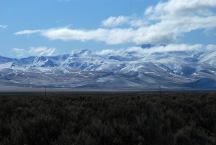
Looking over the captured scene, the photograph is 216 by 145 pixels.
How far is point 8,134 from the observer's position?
12477 mm

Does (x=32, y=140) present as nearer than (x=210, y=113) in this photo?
Answer: Yes

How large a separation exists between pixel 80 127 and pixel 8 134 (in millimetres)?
2091

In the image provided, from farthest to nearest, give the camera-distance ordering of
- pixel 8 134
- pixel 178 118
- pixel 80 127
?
pixel 178 118 → pixel 80 127 → pixel 8 134

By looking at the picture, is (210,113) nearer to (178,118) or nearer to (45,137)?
(178,118)

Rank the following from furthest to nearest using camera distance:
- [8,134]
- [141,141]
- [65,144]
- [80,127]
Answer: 1. [80,127]
2. [8,134]
3. [141,141]
4. [65,144]

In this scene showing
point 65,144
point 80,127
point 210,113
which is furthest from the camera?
point 210,113

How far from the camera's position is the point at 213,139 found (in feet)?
40.1

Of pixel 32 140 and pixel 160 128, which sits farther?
pixel 160 128

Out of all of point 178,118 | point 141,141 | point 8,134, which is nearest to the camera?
point 141,141

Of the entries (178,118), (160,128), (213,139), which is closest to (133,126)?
(160,128)

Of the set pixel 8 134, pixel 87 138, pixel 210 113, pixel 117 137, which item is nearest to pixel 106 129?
pixel 117 137

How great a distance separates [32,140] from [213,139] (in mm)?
4715

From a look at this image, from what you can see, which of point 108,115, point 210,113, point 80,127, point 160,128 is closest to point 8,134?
point 80,127

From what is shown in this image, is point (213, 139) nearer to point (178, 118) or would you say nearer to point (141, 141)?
point (141, 141)
